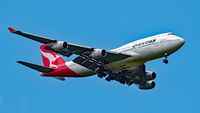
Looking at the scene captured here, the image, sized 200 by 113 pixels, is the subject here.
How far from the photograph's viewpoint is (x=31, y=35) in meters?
54.8

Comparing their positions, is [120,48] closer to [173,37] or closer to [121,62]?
[121,62]

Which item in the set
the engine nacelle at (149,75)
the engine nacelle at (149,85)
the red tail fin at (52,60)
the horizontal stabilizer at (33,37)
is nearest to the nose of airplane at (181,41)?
the engine nacelle at (149,75)

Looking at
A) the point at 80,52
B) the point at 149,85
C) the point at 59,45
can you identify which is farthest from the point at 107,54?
the point at 149,85

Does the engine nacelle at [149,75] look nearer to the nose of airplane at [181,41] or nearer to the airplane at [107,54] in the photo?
the airplane at [107,54]

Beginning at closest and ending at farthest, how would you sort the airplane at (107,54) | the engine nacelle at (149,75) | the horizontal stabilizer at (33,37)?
the horizontal stabilizer at (33,37), the airplane at (107,54), the engine nacelle at (149,75)

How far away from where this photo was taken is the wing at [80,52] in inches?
2202

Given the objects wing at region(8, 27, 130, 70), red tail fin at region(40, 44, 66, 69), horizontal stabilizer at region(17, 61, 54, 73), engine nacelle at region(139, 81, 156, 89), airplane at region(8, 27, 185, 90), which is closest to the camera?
wing at region(8, 27, 130, 70)

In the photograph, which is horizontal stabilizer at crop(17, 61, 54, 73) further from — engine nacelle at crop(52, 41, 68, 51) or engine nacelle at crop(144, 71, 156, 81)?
engine nacelle at crop(144, 71, 156, 81)

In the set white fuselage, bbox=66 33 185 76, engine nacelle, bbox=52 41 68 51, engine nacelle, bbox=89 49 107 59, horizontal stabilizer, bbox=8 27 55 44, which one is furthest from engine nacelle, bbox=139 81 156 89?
horizontal stabilizer, bbox=8 27 55 44

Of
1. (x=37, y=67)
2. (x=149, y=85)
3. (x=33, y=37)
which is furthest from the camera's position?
(x=149, y=85)

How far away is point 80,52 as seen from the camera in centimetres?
5888

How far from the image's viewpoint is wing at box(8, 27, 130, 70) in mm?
55919

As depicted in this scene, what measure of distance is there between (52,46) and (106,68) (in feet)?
29.3

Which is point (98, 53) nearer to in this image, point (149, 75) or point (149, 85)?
point (149, 75)
